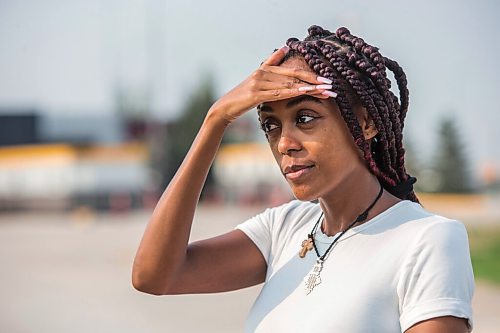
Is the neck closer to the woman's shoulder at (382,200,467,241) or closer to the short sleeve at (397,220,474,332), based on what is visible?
the woman's shoulder at (382,200,467,241)

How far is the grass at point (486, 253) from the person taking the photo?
14.2m

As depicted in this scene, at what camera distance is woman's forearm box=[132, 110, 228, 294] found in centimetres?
223

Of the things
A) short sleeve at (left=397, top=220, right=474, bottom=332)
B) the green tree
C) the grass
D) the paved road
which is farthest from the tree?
short sleeve at (left=397, top=220, right=474, bottom=332)

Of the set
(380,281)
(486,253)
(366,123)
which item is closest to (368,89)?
(366,123)

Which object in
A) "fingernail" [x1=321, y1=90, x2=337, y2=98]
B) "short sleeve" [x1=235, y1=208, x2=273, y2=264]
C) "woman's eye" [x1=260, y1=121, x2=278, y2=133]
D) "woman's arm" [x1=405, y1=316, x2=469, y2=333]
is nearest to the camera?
"woman's arm" [x1=405, y1=316, x2=469, y2=333]

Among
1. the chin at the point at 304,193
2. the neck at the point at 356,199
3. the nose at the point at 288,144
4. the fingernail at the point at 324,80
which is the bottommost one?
the neck at the point at 356,199

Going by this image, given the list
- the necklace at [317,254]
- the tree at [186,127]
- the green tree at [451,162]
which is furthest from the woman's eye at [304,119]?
the tree at [186,127]

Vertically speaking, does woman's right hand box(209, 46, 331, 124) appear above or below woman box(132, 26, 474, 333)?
above

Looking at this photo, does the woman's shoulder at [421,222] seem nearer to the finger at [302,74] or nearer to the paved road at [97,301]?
the finger at [302,74]

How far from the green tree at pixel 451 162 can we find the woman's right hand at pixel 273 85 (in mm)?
37755

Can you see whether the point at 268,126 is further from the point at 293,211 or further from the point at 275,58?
the point at 293,211

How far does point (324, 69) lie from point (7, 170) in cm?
4618

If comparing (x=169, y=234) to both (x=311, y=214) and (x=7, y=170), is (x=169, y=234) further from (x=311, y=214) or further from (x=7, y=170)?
(x=7, y=170)

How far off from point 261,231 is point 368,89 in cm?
52
